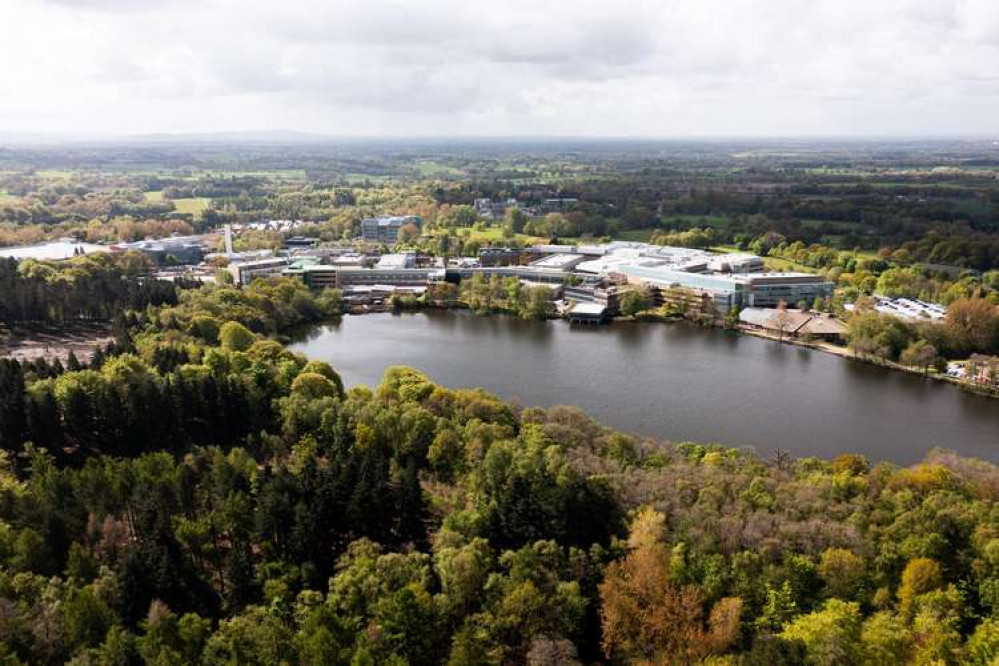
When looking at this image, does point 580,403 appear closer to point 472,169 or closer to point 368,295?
point 368,295

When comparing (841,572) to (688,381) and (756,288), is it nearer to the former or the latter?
(688,381)

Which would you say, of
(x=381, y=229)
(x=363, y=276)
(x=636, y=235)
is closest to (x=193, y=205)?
(x=381, y=229)

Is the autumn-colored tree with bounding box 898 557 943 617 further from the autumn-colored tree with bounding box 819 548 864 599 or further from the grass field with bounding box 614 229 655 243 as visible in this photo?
the grass field with bounding box 614 229 655 243

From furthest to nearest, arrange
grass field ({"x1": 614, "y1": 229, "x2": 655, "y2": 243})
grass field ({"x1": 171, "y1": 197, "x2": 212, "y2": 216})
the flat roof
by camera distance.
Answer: grass field ({"x1": 171, "y1": 197, "x2": 212, "y2": 216})
grass field ({"x1": 614, "y1": 229, "x2": 655, "y2": 243})
the flat roof

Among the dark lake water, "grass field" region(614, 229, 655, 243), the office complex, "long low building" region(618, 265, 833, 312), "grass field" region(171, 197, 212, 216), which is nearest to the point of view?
the dark lake water

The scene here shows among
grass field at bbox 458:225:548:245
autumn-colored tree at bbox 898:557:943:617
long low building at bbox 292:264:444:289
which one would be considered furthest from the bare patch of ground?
grass field at bbox 458:225:548:245

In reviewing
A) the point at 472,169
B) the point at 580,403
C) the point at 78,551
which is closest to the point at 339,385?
the point at 580,403
